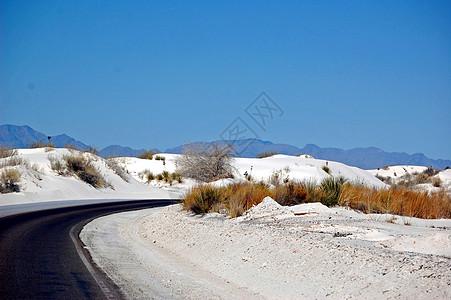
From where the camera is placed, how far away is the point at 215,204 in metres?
16.3

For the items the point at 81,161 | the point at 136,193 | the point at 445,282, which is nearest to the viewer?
the point at 445,282

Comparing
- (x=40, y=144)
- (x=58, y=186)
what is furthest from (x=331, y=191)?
(x=40, y=144)

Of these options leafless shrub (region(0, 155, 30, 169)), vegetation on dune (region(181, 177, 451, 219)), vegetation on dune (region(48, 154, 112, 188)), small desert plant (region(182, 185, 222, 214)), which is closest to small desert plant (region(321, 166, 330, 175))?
vegetation on dune (region(48, 154, 112, 188))

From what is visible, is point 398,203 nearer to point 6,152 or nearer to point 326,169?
point 6,152

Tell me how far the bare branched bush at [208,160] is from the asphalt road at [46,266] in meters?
29.9

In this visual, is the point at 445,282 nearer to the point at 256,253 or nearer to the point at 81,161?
the point at 256,253

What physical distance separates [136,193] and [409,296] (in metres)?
36.4

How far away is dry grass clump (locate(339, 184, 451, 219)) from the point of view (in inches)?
612

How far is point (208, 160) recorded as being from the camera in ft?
146

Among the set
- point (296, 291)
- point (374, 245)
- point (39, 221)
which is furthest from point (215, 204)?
point (296, 291)

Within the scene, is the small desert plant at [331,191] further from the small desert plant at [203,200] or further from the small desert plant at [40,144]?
the small desert plant at [40,144]

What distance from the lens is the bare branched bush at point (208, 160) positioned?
146ft

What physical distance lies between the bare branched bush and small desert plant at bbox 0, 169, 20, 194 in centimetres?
1994

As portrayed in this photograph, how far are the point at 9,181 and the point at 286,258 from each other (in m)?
23.8
